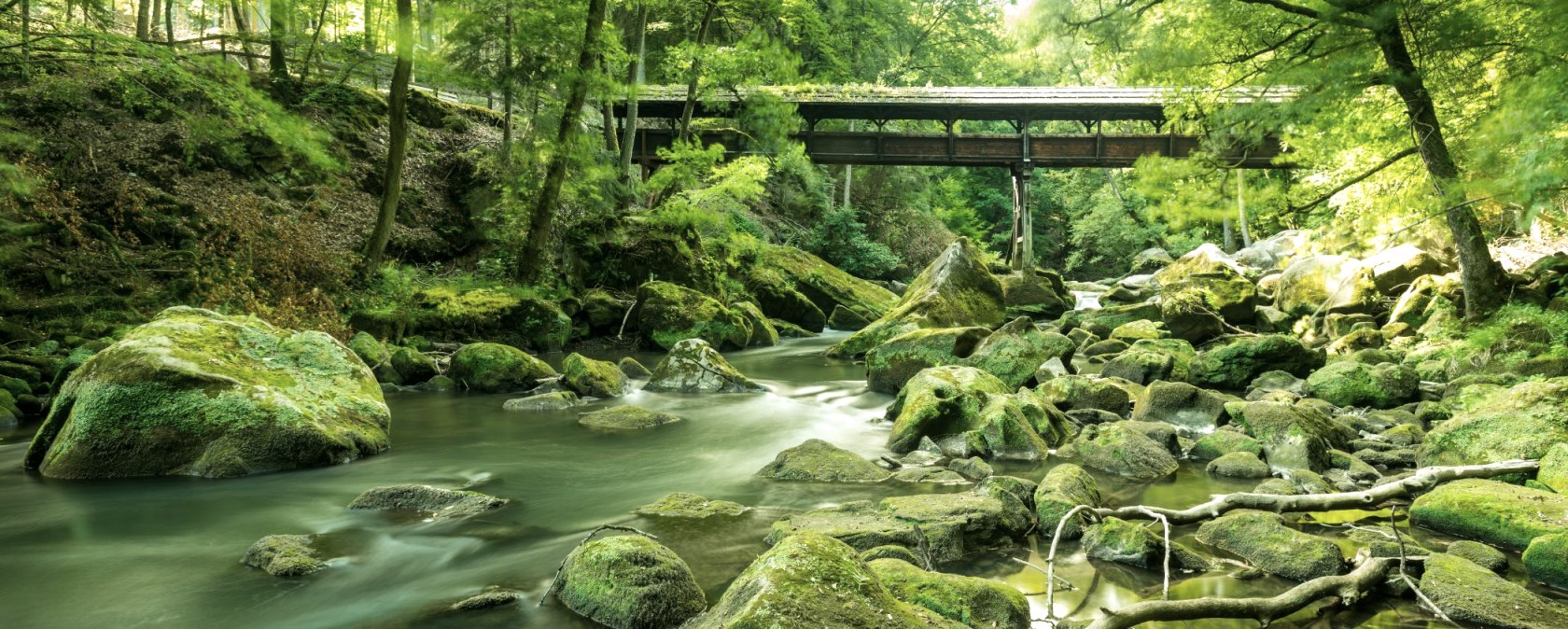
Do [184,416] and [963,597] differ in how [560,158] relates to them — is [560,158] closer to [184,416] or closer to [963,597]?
[184,416]

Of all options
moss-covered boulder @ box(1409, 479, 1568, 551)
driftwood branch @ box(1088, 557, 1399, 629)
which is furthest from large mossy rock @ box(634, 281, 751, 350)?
driftwood branch @ box(1088, 557, 1399, 629)

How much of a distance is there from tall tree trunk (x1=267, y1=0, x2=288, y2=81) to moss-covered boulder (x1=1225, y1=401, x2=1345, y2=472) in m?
13.1

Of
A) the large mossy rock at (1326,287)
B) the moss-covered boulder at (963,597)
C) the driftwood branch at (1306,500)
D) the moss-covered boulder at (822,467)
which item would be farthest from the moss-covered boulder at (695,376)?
the large mossy rock at (1326,287)

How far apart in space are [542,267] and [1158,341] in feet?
33.4

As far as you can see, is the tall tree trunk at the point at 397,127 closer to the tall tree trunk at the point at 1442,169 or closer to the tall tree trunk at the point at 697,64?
the tall tree trunk at the point at 697,64

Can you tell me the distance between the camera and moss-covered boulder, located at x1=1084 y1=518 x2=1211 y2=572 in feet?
13.1

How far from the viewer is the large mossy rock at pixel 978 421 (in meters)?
6.48

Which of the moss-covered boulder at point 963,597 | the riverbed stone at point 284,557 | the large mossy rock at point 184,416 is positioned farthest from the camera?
the large mossy rock at point 184,416

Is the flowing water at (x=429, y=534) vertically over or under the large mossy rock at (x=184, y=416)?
under

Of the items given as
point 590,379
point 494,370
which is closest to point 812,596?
point 590,379

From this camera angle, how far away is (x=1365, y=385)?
814cm

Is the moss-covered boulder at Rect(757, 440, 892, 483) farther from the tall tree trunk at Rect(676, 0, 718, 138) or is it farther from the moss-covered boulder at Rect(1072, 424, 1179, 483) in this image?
the tall tree trunk at Rect(676, 0, 718, 138)

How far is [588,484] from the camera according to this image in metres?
5.82

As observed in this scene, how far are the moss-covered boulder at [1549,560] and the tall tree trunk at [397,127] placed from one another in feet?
39.3
